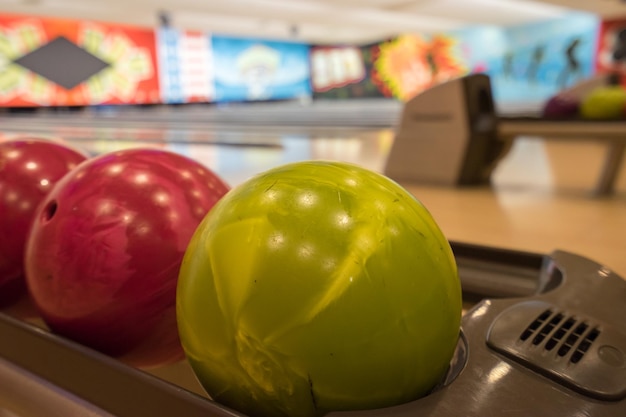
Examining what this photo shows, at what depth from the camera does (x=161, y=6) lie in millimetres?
8164

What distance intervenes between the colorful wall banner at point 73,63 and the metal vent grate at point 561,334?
9.58 metres

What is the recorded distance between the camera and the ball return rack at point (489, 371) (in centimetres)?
54

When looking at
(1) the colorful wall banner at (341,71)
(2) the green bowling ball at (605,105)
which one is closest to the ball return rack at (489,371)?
(2) the green bowling ball at (605,105)

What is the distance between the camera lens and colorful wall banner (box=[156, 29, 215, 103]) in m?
10.7

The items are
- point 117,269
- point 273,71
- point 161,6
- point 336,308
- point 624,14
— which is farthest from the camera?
point 273,71

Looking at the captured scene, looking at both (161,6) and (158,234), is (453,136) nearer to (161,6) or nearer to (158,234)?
(158,234)

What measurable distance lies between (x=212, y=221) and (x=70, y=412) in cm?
25

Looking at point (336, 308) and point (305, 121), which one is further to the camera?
point (305, 121)

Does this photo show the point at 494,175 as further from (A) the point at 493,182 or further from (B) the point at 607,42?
(B) the point at 607,42

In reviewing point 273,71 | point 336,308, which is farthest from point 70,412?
point 273,71

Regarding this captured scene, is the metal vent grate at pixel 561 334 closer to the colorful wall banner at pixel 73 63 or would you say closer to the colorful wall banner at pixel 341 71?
the colorful wall banner at pixel 73 63

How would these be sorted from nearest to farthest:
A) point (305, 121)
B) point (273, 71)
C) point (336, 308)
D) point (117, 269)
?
point (336, 308) → point (117, 269) → point (305, 121) → point (273, 71)

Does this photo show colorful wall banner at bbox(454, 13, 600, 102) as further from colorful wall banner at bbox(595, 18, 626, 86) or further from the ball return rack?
the ball return rack

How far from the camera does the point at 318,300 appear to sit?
53 centimetres
